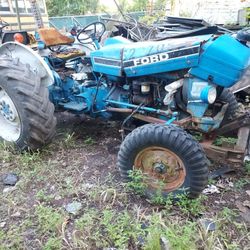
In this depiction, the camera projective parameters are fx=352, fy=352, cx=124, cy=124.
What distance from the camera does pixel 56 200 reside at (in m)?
2.94

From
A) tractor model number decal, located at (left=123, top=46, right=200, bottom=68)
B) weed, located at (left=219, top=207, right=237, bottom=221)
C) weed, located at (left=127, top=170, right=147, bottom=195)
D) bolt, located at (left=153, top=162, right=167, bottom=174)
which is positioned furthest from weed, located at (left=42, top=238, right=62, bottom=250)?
tractor model number decal, located at (left=123, top=46, right=200, bottom=68)

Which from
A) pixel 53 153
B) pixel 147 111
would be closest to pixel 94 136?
pixel 53 153

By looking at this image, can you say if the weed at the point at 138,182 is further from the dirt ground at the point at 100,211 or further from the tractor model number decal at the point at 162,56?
the tractor model number decal at the point at 162,56

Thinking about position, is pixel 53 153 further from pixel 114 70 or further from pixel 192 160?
pixel 192 160

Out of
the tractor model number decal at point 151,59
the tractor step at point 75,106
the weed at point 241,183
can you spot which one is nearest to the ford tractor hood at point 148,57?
the tractor model number decal at point 151,59

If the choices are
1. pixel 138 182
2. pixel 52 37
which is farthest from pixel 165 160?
pixel 52 37

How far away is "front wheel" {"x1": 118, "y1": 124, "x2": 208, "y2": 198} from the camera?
2645 millimetres

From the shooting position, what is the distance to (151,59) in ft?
10.1

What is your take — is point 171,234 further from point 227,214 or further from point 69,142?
point 69,142

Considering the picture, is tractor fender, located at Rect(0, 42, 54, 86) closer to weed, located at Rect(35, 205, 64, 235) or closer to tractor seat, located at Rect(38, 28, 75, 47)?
tractor seat, located at Rect(38, 28, 75, 47)

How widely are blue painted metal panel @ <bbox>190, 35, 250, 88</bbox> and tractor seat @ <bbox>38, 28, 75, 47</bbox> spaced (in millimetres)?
2001

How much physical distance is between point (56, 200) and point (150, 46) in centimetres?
156

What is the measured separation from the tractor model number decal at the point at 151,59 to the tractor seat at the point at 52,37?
1470mm

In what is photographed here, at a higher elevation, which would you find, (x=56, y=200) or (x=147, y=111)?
(x=147, y=111)
